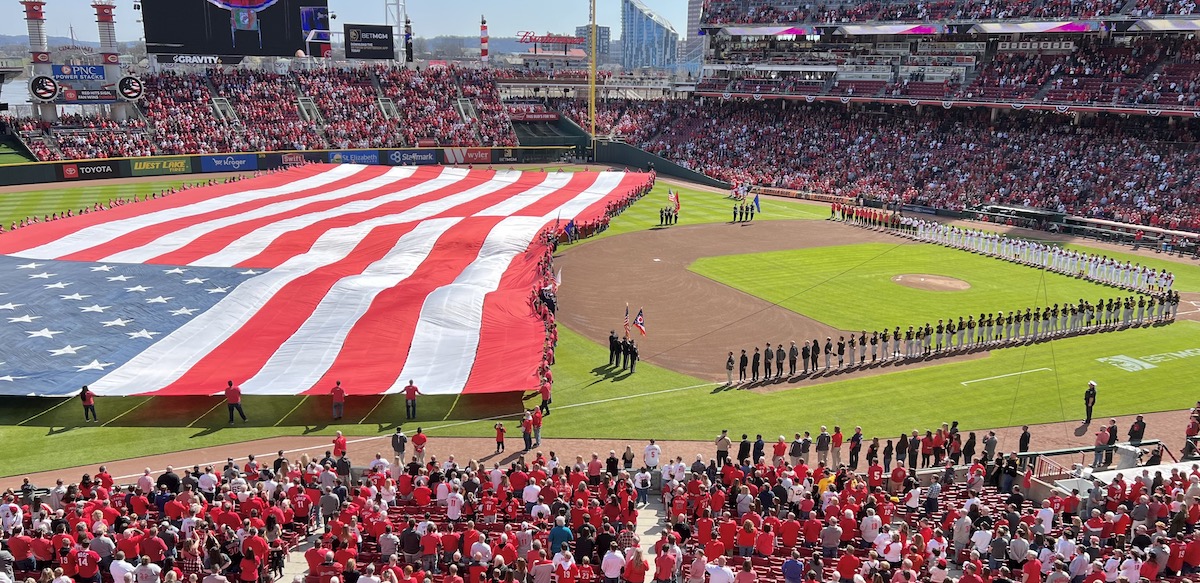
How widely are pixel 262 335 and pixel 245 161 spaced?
132 ft

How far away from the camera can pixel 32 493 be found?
13.2 m

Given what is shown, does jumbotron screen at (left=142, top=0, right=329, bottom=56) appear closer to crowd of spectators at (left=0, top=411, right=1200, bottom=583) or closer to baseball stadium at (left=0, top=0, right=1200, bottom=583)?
baseball stadium at (left=0, top=0, right=1200, bottom=583)

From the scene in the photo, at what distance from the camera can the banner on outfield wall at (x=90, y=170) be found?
4997 centimetres

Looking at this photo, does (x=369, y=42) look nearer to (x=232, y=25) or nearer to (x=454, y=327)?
(x=232, y=25)

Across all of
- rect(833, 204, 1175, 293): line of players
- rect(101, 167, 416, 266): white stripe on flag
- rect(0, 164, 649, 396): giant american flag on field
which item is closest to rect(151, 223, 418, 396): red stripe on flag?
rect(0, 164, 649, 396): giant american flag on field

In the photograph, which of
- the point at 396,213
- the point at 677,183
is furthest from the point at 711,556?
the point at 677,183

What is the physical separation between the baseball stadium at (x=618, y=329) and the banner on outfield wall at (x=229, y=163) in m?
0.18

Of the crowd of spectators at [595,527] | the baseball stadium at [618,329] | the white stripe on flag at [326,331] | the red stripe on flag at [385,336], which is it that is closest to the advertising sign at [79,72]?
the baseball stadium at [618,329]

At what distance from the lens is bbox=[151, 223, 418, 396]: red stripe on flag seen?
17.8m

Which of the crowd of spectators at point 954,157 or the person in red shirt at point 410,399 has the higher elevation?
the crowd of spectators at point 954,157

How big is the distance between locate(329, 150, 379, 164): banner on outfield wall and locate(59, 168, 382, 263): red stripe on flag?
2083cm

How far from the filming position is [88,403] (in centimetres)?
1733

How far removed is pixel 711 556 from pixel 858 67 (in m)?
59.5

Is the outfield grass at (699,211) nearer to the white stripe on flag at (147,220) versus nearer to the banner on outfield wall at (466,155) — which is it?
the white stripe on flag at (147,220)
